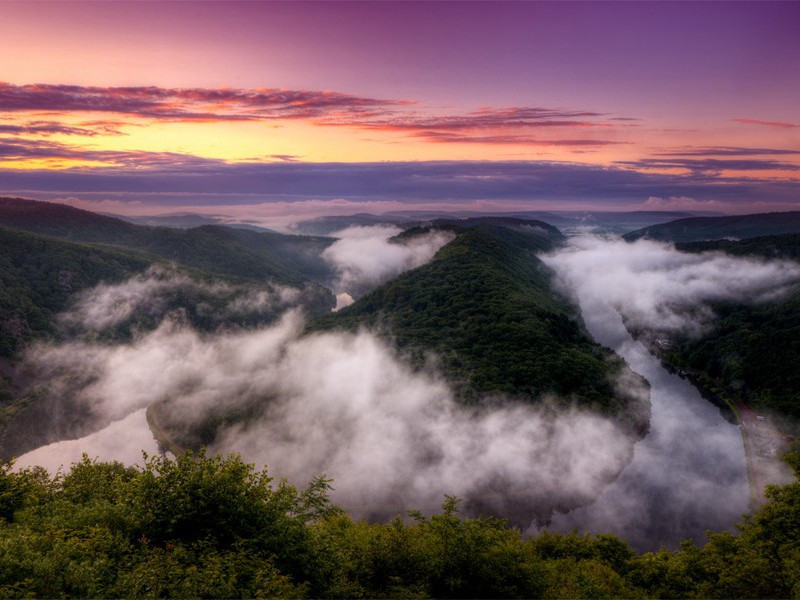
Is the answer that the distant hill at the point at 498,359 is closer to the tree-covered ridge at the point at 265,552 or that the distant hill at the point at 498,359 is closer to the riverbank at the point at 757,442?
the riverbank at the point at 757,442

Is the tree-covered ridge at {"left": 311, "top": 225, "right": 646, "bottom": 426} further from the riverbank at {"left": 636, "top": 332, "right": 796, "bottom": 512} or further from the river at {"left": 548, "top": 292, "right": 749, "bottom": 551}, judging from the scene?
the riverbank at {"left": 636, "top": 332, "right": 796, "bottom": 512}

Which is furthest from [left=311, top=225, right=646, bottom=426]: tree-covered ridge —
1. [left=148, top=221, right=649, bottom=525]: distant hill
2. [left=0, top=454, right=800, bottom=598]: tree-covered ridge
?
[left=0, top=454, right=800, bottom=598]: tree-covered ridge

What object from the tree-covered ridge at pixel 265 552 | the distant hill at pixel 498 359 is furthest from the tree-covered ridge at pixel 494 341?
the tree-covered ridge at pixel 265 552

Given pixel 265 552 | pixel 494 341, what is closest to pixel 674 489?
pixel 494 341

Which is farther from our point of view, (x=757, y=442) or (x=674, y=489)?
(x=757, y=442)

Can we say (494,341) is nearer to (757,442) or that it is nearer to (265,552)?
(757,442)

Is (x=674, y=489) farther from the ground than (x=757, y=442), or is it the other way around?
(x=757, y=442)

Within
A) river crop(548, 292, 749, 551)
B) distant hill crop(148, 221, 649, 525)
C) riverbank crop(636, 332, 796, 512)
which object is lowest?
river crop(548, 292, 749, 551)

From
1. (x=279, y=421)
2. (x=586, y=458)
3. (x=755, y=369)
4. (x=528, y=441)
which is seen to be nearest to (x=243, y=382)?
(x=279, y=421)
